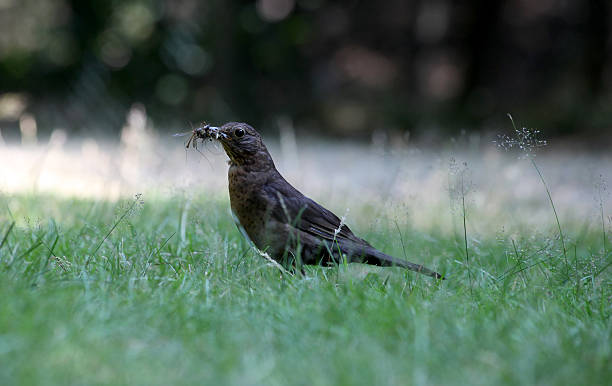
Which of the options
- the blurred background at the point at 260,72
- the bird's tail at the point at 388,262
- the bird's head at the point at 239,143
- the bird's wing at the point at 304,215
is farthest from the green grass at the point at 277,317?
the blurred background at the point at 260,72

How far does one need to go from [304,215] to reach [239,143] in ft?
1.86

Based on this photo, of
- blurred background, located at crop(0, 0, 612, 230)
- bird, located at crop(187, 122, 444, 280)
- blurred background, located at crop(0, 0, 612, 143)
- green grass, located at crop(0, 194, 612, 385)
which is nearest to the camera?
green grass, located at crop(0, 194, 612, 385)

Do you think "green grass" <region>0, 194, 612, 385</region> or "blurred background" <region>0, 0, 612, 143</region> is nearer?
"green grass" <region>0, 194, 612, 385</region>

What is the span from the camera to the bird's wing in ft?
12.5

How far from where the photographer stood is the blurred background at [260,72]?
1333cm

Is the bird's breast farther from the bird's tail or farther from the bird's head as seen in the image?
the bird's tail

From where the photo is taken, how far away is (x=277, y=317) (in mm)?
2793

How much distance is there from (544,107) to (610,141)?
5.39 feet

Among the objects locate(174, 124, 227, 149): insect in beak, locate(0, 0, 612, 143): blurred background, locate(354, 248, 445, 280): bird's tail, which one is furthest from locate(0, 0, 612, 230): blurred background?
locate(354, 248, 445, 280): bird's tail

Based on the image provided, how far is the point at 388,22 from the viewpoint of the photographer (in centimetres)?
1903

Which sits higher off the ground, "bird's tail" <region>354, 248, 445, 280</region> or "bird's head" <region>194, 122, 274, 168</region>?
"bird's head" <region>194, 122, 274, 168</region>

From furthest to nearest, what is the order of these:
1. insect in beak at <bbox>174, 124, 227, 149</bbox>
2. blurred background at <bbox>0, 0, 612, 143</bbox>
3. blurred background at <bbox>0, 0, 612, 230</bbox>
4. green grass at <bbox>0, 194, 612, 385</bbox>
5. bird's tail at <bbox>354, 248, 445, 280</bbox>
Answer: blurred background at <bbox>0, 0, 612, 143</bbox> < blurred background at <bbox>0, 0, 612, 230</bbox> < insect in beak at <bbox>174, 124, 227, 149</bbox> < bird's tail at <bbox>354, 248, 445, 280</bbox> < green grass at <bbox>0, 194, 612, 385</bbox>

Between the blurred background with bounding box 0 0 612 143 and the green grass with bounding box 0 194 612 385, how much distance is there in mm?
9323

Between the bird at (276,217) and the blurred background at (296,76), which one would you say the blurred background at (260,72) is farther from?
the bird at (276,217)
